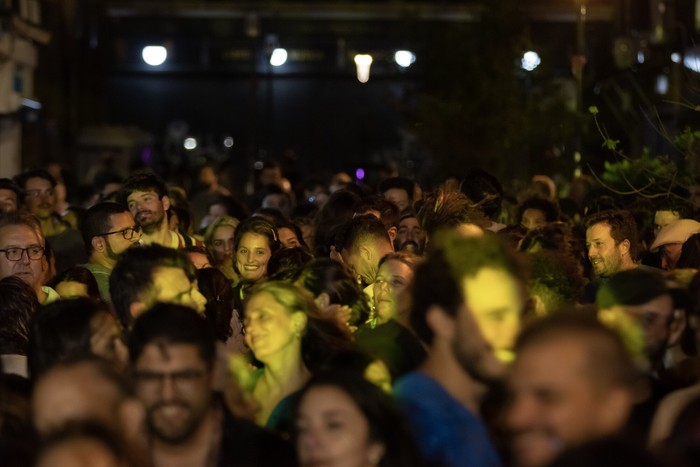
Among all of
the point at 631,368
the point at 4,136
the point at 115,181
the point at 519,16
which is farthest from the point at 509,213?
the point at 4,136

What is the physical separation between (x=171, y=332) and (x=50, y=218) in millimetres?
8228

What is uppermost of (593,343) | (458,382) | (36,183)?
(36,183)

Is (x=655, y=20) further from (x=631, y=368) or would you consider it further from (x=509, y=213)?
(x=631, y=368)

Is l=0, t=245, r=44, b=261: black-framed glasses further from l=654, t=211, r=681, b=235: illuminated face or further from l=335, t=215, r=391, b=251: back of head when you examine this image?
l=654, t=211, r=681, b=235: illuminated face

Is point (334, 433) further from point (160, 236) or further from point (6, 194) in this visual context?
point (6, 194)

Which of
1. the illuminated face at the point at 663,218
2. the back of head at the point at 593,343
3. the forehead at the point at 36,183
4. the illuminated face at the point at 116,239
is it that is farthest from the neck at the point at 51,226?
the back of head at the point at 593,343

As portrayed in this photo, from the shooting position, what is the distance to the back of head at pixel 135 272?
623 centimetres

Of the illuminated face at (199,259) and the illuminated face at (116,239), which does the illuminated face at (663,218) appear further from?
the illuminated face at (116,239)

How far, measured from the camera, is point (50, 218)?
42.9ft

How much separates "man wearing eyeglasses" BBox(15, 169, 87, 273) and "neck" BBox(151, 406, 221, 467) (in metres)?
6.84

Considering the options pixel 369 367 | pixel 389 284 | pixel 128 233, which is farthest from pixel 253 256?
pixel 369 367

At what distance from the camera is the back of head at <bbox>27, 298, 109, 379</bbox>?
5.79 m

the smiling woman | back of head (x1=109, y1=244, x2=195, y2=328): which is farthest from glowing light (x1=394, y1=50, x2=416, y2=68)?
the smiling woman

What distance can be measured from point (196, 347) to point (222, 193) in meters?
11.0
